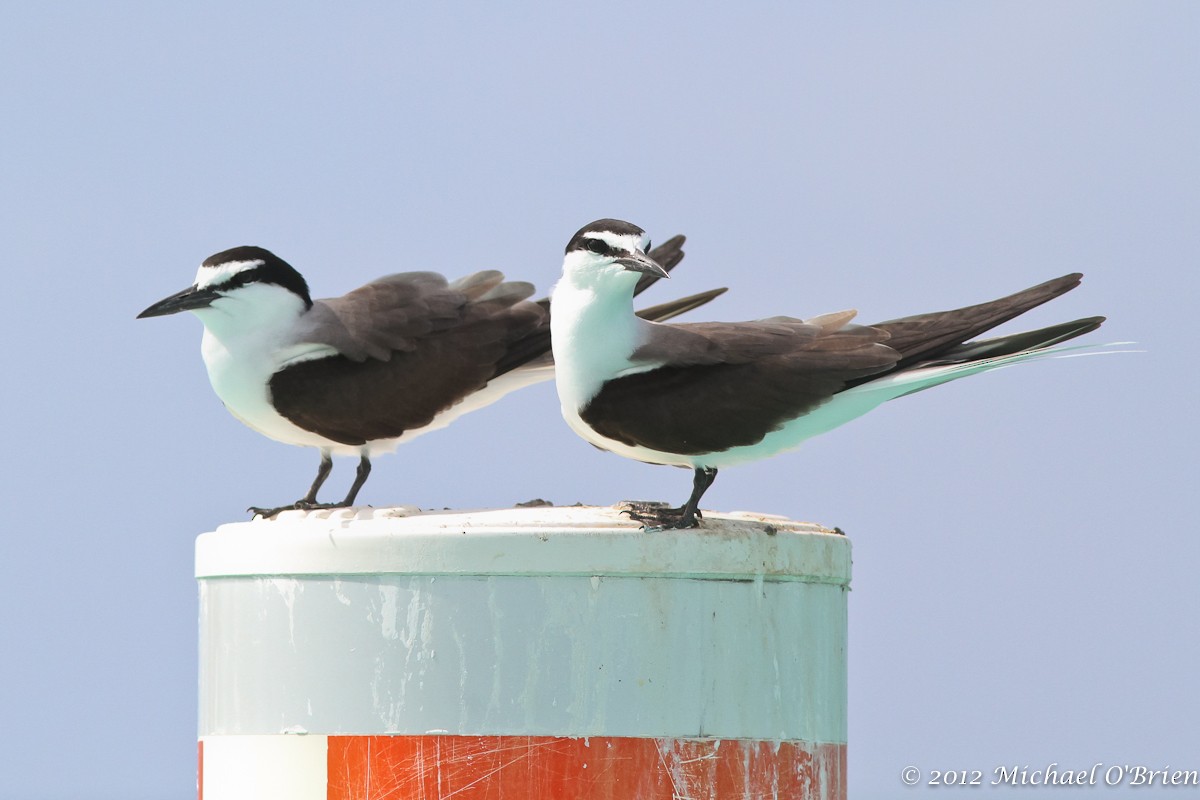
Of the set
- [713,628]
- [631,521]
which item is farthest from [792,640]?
[631,521]

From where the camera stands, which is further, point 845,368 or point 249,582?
point 845,368

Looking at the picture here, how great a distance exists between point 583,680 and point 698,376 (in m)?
2.25

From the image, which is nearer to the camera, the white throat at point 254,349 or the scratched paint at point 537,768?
the scratched paint at point 537,768

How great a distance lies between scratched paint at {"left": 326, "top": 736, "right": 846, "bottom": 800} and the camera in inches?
263

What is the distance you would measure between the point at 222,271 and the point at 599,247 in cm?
314

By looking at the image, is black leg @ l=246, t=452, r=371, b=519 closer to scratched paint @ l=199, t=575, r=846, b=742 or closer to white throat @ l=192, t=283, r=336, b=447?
white throat @ l=192, t=283, r=336, b=447

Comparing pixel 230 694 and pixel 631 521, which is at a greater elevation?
pixel 631 521

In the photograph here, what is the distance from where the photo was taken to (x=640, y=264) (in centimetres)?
822

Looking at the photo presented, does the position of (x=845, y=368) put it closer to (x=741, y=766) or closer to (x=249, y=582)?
(x=741, y=766)

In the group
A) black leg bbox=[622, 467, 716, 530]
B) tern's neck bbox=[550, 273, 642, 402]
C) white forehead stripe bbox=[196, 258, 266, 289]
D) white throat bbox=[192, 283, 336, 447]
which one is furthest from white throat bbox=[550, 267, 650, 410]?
white forehead stripe bbox=[196, 258, 266, 289]

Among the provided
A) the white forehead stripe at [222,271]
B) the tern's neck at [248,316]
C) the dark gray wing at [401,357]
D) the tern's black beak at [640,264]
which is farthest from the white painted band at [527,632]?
the white forehead stripe at [222,271]

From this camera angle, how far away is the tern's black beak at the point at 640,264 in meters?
8.16

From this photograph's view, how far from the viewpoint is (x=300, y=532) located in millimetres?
7207

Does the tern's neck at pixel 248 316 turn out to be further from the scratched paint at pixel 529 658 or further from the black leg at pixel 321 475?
the scratched paint at pixel 529 658
